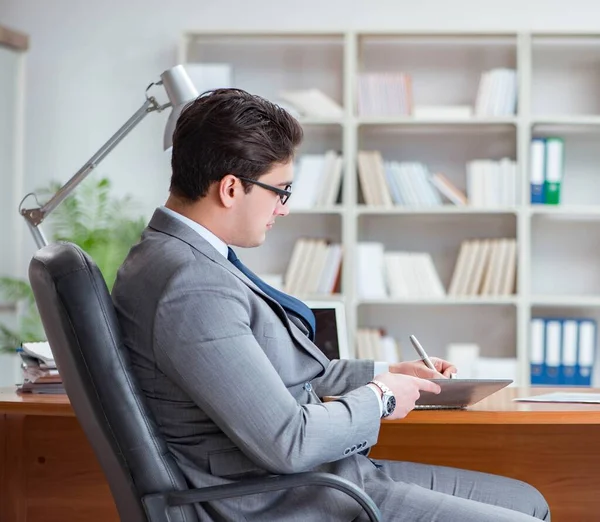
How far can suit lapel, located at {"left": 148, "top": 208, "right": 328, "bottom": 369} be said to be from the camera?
5.16 feet

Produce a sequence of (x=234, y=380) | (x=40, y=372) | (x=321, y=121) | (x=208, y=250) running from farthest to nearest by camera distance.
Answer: (x=321, y=121) → (x=40, y=372) → (x=208, y=250) → (x=234, y=380)

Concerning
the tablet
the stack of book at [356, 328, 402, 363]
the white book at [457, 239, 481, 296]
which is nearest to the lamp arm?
the tablet

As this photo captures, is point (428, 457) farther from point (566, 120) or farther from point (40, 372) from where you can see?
point (566, 120)

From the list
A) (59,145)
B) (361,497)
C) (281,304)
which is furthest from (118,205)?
(361,497)

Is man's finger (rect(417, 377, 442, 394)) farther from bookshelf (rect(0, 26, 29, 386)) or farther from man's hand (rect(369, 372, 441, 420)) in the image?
bookshelf (rect(0, 26, 29, 386))

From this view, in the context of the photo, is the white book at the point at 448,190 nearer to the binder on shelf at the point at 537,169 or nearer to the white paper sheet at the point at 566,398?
the binder on shelf at the point at 537,169

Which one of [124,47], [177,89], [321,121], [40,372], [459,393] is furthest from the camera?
[124,47]

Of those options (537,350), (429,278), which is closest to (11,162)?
(429,278)

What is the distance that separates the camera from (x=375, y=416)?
156 centimetres

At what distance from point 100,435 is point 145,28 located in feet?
12.2

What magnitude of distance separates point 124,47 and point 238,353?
379 cm

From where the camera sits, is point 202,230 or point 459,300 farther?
point 459,300

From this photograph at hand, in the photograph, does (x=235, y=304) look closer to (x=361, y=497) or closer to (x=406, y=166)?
(x=361, y=497)

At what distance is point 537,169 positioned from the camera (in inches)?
175
